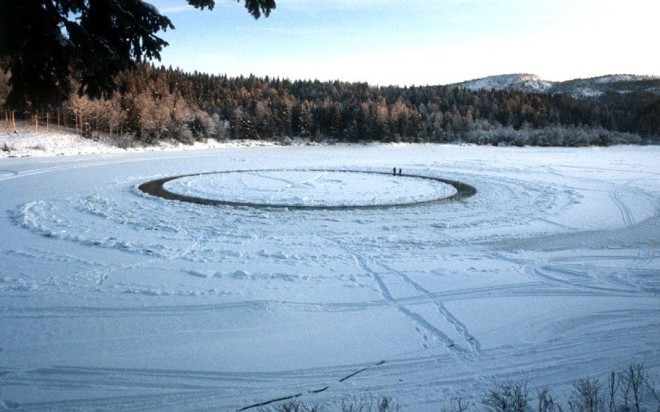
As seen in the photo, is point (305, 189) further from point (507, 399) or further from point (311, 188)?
point (507, 399)

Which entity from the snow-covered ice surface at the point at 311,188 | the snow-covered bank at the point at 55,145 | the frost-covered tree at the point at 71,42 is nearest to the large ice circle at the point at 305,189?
the snow-covered ice surface at the point at 311,188

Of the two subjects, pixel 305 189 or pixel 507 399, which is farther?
pixel 305 189

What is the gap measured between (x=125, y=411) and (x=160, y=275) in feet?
14.9

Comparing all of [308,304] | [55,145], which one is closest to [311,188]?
[308,304]

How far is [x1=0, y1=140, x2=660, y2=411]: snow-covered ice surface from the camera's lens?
17.2 ft

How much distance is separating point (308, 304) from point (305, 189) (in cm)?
1427

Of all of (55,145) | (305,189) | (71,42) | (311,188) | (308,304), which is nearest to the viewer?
(71,42)

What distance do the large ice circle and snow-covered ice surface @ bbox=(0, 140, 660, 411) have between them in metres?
2.64

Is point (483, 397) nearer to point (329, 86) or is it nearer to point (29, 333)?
point (29, 333)

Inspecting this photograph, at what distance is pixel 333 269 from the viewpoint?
966 centimetres

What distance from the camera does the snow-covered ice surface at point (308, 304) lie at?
17.2ft

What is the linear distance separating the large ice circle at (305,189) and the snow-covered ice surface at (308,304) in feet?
8.65

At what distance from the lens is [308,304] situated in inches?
300

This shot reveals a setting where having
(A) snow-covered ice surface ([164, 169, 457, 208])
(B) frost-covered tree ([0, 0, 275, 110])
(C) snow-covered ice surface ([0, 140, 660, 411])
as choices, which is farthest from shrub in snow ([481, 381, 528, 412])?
(A) snow-covered ice surface ([164, 169, 457, 208])
